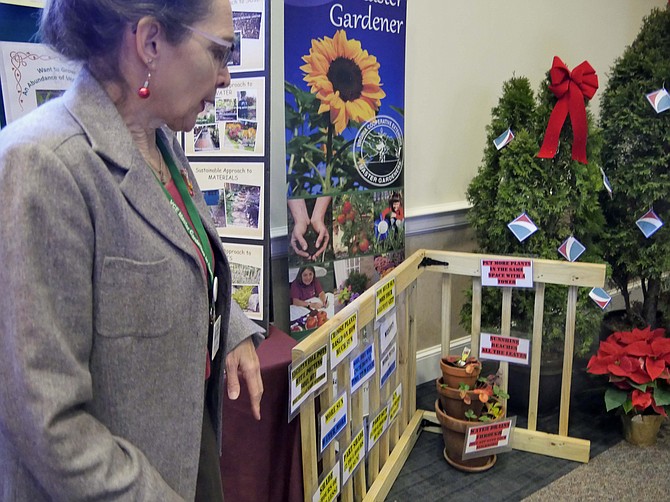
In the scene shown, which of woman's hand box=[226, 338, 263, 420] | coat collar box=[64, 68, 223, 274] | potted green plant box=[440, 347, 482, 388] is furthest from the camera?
potted green plant box=[440, 347, 482, 388]

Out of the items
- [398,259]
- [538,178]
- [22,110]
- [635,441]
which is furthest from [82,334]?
[635,441]

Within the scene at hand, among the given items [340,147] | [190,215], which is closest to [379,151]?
[340,147]

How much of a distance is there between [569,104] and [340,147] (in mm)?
910

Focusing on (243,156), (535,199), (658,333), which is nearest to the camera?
(243,156)

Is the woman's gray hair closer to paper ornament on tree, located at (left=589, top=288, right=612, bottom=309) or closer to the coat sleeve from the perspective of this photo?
the coat sleeve

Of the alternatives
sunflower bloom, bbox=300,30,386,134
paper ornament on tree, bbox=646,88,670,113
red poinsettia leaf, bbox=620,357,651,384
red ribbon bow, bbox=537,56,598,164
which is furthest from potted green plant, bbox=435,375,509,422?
paper ornament on tree, bbox=646,88,670,113

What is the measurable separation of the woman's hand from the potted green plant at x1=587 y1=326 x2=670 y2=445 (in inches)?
63.7

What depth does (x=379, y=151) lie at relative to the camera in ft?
7.22

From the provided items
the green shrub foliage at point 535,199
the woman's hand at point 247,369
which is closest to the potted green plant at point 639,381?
the green shrub foliage at point 535,199

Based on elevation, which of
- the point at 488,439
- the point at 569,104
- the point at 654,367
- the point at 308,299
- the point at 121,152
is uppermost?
the point at 569,104

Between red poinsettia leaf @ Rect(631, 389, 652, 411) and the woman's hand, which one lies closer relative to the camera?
the woman's hand

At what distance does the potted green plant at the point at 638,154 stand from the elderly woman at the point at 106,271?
210 cm

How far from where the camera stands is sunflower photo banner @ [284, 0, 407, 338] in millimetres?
1943

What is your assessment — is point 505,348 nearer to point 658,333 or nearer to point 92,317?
point 658,333
